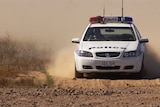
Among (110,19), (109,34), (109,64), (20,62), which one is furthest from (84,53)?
(20,62)

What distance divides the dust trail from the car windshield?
1064mm

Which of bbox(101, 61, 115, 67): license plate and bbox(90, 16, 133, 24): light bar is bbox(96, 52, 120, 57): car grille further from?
bbox(90, 16, 133, 24): light bar

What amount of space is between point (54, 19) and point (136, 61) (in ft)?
64.5

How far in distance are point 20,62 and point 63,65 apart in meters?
1.69

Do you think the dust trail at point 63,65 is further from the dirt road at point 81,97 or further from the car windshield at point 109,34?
the dirt road at point 81,97

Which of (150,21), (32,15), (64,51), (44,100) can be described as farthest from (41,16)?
(44,100)

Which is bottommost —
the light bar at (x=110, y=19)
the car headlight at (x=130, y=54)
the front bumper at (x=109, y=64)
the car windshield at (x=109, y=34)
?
the front bumper at (x=109, y=64)

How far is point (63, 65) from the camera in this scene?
1719 centimetres

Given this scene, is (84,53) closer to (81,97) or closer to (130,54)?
(130,54)

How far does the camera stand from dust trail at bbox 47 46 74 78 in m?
16.2

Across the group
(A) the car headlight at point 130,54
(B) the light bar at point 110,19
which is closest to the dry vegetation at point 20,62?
Answer: (A) the car headlight at point 130,54

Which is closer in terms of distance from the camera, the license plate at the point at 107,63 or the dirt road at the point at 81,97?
the dirt road at the point at 81,97

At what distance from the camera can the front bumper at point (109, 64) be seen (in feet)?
48.5

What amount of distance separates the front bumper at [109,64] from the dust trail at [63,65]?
1027 mm
